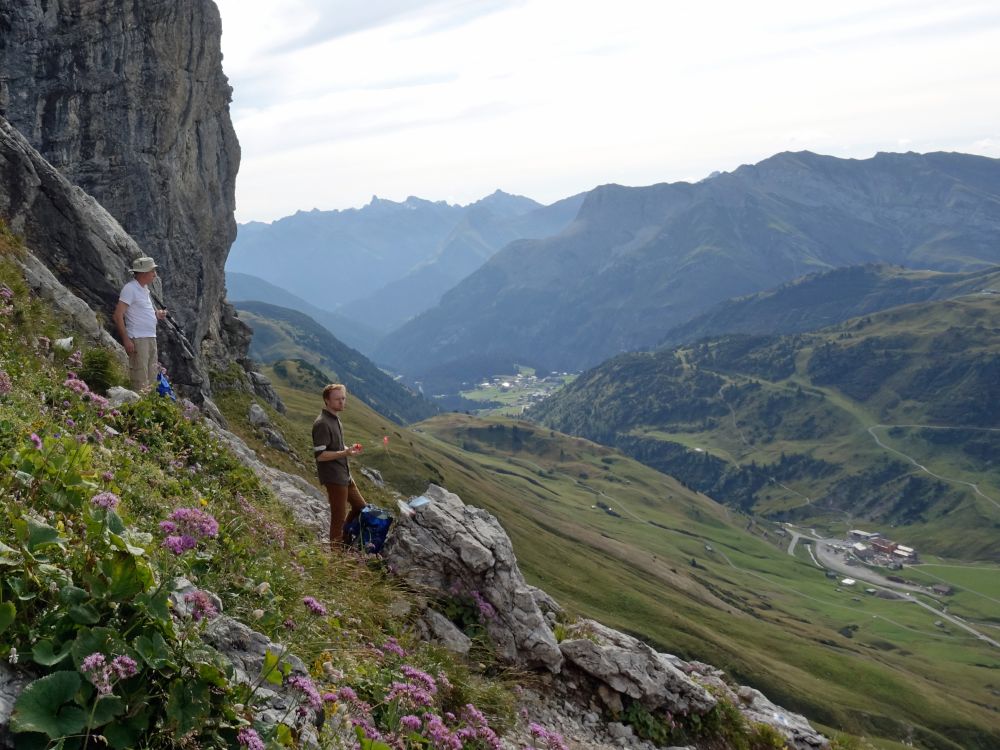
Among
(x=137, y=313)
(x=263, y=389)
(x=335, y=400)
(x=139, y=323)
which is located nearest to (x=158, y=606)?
(x=335, y=400)

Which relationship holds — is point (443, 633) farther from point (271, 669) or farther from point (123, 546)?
point (123, 546)

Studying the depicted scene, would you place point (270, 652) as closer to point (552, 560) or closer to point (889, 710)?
point (552, 560)

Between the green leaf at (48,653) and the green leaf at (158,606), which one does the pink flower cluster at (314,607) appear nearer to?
the green leaf at (158,606)

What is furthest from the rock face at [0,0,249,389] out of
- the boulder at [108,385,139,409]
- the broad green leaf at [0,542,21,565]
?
the broad green leaf at [0,542,21,565]

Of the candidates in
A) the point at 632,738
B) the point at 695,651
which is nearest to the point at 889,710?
the point at 695,651

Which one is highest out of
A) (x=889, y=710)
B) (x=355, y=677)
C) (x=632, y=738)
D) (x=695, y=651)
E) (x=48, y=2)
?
(x=48, y=2)

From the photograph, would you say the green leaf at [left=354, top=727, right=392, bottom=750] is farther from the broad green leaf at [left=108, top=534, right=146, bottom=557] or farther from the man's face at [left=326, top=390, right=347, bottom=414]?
the man's face at [left=326, top=390, right=347, bottom=414]

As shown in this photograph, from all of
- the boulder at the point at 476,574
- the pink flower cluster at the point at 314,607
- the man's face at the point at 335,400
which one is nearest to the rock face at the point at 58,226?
the man's face at the point at 335,400

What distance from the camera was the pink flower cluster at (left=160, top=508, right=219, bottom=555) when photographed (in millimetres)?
8258

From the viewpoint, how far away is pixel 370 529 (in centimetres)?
1747

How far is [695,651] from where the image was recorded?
92.1m

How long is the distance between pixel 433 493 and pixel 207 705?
14052mm

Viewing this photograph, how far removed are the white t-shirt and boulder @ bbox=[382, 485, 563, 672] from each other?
29.5 ft

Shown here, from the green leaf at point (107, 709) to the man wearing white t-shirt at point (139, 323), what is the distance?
15.5m
